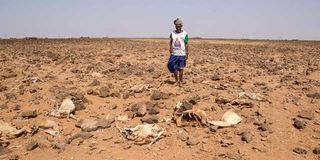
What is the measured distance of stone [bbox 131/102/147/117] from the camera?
5.92 meters

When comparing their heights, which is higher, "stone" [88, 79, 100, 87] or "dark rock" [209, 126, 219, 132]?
"stone" [88, 79, 100, 87]

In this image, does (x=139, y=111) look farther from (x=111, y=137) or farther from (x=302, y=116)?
(x=302, y=116)

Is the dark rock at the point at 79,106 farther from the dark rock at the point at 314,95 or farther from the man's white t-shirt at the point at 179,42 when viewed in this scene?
the dark rock at the point at 314,95

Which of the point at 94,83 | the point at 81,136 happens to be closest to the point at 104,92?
the point at 94,83

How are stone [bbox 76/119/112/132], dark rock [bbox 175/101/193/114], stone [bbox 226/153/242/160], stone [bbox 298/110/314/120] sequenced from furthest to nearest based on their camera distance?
dark rock [bbox 175/101/193/114]
stone [bbox 298/110/314/120]
stone [bbox 76/119/112/132]
stone [bbox 226/153/242/160]

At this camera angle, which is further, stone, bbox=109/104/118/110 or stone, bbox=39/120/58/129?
stone, bbox=109/104/118/110

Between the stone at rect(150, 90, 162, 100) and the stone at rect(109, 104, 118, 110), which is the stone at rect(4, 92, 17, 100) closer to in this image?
the stone at rect(109, 104, 118, 110)

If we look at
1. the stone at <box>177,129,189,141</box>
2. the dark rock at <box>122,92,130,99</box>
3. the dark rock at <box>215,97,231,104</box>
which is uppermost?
the dark rock at <box>215,97,231,104</box>

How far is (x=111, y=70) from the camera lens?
33.5 feet

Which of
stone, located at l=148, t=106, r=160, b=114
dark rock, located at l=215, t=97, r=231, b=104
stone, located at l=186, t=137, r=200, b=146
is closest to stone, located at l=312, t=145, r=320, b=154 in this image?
stone, located at l=186, t=137, r=200, b=146

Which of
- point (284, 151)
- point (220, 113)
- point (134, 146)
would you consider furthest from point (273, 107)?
point (134, 146)

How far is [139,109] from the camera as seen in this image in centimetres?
600

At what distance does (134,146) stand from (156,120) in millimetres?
847

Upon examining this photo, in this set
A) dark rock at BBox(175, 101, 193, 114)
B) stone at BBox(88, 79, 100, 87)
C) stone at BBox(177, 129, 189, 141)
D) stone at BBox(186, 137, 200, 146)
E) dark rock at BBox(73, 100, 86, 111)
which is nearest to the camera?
stone at BBox(186, 137, 200, 146)
